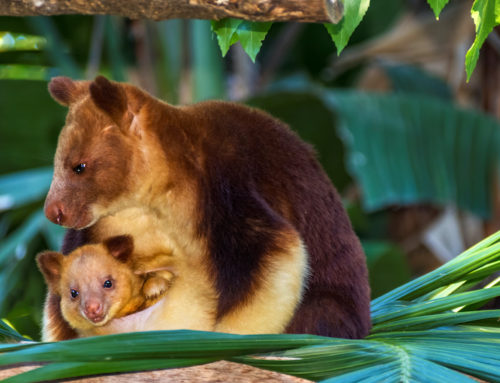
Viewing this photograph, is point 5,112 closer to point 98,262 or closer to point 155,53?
point 155,53

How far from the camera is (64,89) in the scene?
2377 mm

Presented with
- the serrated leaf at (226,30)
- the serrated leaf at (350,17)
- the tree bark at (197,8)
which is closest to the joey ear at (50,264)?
the tree bark at (197,8)

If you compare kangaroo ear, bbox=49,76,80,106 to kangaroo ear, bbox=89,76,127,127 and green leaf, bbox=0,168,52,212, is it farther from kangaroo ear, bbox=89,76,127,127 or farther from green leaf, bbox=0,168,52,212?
green leaf, bbox=0,168,52,212

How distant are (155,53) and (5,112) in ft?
5.18

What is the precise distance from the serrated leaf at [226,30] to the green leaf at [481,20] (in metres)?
0.57

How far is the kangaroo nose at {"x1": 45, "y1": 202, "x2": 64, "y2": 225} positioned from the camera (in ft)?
7.02

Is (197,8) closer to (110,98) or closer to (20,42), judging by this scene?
(110,98)

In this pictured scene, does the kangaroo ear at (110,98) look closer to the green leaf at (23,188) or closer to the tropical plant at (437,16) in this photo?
the tropical plant at (437,16)

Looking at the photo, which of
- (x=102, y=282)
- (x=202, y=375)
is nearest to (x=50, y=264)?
(x=102, y=282)

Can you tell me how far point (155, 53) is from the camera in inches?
291

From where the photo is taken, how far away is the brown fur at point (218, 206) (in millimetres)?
2146

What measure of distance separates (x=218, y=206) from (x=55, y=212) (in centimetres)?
45

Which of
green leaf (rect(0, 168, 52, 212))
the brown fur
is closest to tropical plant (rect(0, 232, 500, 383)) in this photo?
the brown fur

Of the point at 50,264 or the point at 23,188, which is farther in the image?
the point at 23,188
